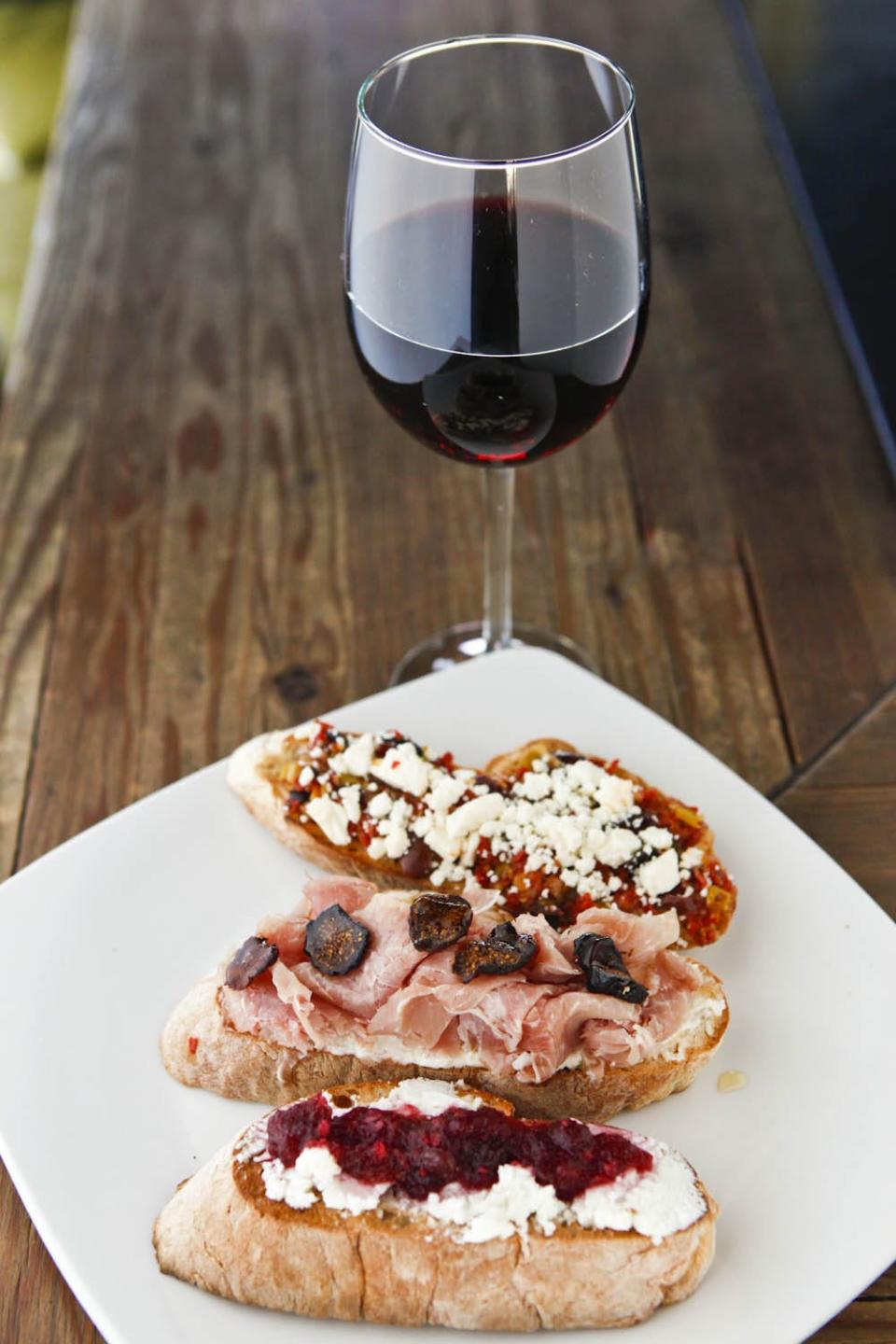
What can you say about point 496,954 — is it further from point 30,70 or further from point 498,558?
point 30,70

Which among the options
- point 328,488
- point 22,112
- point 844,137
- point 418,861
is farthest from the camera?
point 22,112

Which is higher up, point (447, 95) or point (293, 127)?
point (447, 95)

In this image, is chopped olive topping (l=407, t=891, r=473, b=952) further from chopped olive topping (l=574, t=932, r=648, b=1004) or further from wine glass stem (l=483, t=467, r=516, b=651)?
wine glass stem (l=483, t=467, r=516, b=651)

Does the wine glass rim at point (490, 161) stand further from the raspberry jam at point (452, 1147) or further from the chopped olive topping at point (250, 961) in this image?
the raspberry jam at point (452, 1147)

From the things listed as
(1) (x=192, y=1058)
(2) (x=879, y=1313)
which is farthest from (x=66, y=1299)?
(2) (x=879, y=1313)

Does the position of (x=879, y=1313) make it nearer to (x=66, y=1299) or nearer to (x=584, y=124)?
(x=66, y=1299)

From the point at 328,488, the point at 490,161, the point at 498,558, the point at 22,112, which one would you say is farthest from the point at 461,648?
the point at 22,112
